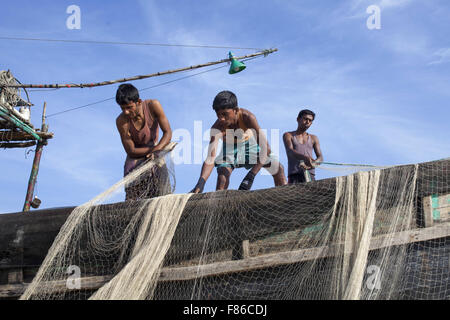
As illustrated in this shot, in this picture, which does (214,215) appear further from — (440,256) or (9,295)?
(9,295)

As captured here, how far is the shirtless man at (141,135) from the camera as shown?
5.14m

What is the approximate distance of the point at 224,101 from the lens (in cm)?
498

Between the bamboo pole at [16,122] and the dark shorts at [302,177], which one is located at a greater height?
the bamboo pole at [16,122]

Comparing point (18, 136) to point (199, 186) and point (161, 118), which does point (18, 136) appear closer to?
point (161, 118)

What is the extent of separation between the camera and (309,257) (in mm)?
3629

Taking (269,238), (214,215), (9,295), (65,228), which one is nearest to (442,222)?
(269,238)

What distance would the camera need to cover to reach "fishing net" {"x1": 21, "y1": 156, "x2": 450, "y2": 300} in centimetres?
344

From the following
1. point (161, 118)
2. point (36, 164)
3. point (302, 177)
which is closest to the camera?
point (161, 118)

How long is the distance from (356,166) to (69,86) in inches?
321

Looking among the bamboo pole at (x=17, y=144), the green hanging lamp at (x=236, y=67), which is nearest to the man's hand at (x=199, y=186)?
the green hanging lamp at (x=236, y=67)

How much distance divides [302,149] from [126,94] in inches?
93.1

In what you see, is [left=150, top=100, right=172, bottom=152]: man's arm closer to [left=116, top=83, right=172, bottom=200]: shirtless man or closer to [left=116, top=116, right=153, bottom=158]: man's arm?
[left=116, top=83, right=172, bottom=200]: shirtless man

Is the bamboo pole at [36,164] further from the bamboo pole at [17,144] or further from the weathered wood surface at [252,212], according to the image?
the weathered wood surface at [252,212]

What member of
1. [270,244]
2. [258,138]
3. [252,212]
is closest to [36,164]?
[258,138]
